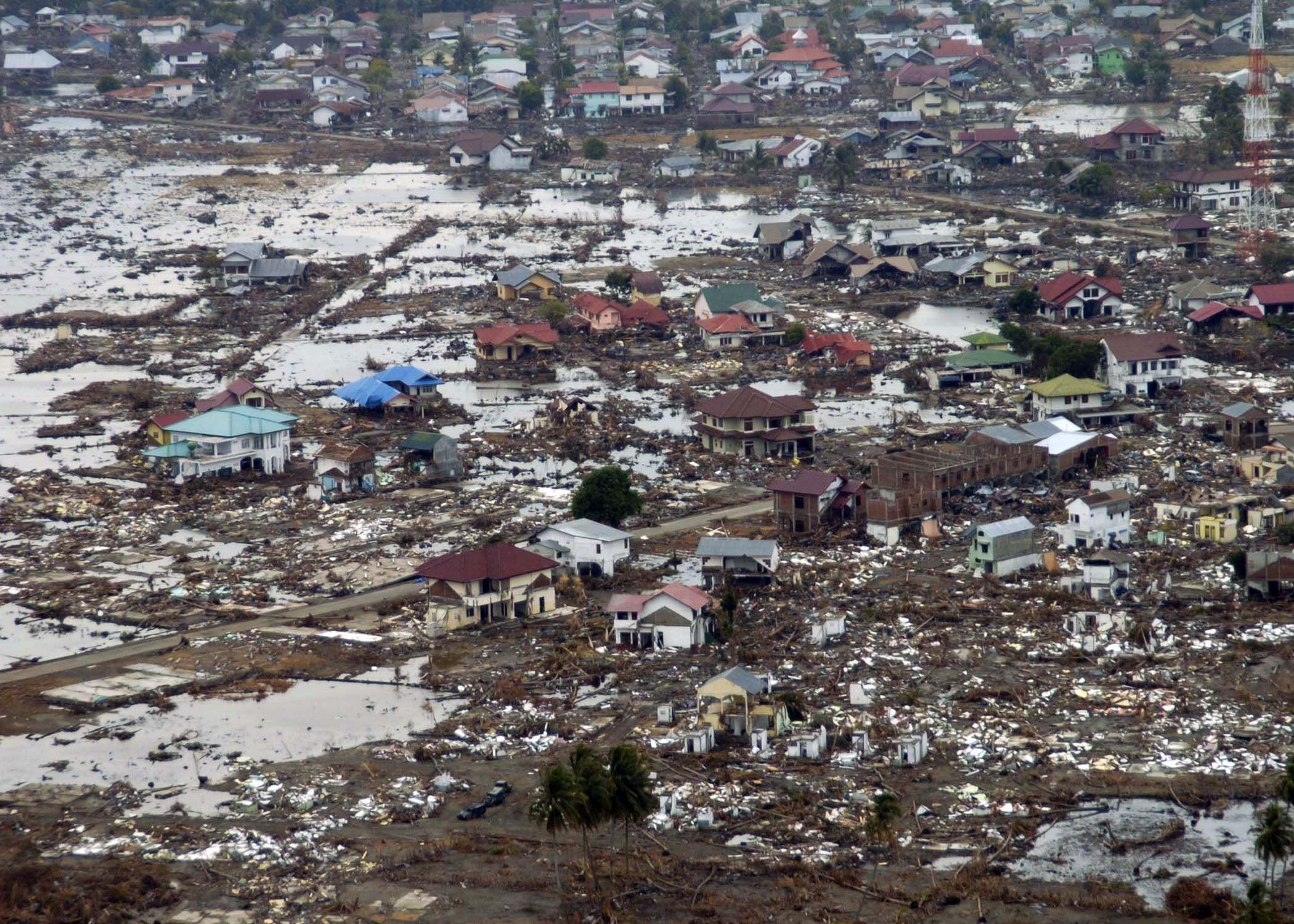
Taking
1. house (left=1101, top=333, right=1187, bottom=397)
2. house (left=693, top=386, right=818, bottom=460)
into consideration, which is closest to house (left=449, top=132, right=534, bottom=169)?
house (left=1101, top=333, right=1187, bottom=397)

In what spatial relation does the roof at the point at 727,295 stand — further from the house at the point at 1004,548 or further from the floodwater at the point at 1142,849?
the floodwater at the point at 1142,849

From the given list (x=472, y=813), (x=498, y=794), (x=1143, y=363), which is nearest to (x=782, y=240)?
(x=1143, y=363)

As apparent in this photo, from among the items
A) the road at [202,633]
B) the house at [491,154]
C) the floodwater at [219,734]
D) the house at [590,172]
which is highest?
the house at [491,154]

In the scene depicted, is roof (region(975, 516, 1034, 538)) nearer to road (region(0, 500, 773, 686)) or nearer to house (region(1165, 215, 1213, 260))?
road (region(0, 500, 773, 686))

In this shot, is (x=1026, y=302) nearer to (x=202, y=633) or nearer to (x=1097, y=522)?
(x=1097, y=522)

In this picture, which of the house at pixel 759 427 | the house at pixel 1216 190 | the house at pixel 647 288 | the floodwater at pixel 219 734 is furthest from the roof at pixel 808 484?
the house at pixel 1216 190
